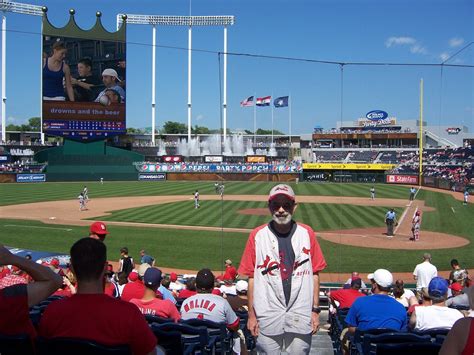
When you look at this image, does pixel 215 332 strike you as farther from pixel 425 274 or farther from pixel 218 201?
pixel 218 201

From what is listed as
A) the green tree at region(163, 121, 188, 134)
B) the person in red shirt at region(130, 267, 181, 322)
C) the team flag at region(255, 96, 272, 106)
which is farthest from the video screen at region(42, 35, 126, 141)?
the green tree at region(163, 121, 188, 134)

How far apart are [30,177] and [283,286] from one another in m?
56.6

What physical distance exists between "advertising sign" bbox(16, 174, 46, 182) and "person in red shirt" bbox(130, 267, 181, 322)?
5492cm

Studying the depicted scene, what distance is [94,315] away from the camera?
2574 millimetres

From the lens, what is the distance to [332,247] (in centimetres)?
1700

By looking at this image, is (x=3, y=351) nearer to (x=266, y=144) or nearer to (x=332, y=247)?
(x=332, y=247)

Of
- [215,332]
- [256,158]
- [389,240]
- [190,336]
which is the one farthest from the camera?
[256,158]

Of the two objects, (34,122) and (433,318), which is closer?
(433,318)

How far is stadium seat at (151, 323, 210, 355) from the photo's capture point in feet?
12.7

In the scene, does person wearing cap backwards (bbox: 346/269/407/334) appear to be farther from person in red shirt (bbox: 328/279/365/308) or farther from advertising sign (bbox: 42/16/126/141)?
advertising sign (bbox: 42/16/126/141)

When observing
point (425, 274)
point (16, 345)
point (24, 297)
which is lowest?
point (425, 274)

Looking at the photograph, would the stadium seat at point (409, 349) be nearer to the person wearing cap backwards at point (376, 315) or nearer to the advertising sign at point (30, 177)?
the person wearing cap backwards at point (376, 315)

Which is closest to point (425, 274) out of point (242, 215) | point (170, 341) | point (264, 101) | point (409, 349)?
point (264, 101)

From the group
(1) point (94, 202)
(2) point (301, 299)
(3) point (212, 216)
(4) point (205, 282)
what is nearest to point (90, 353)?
(2) point (301, 299)
